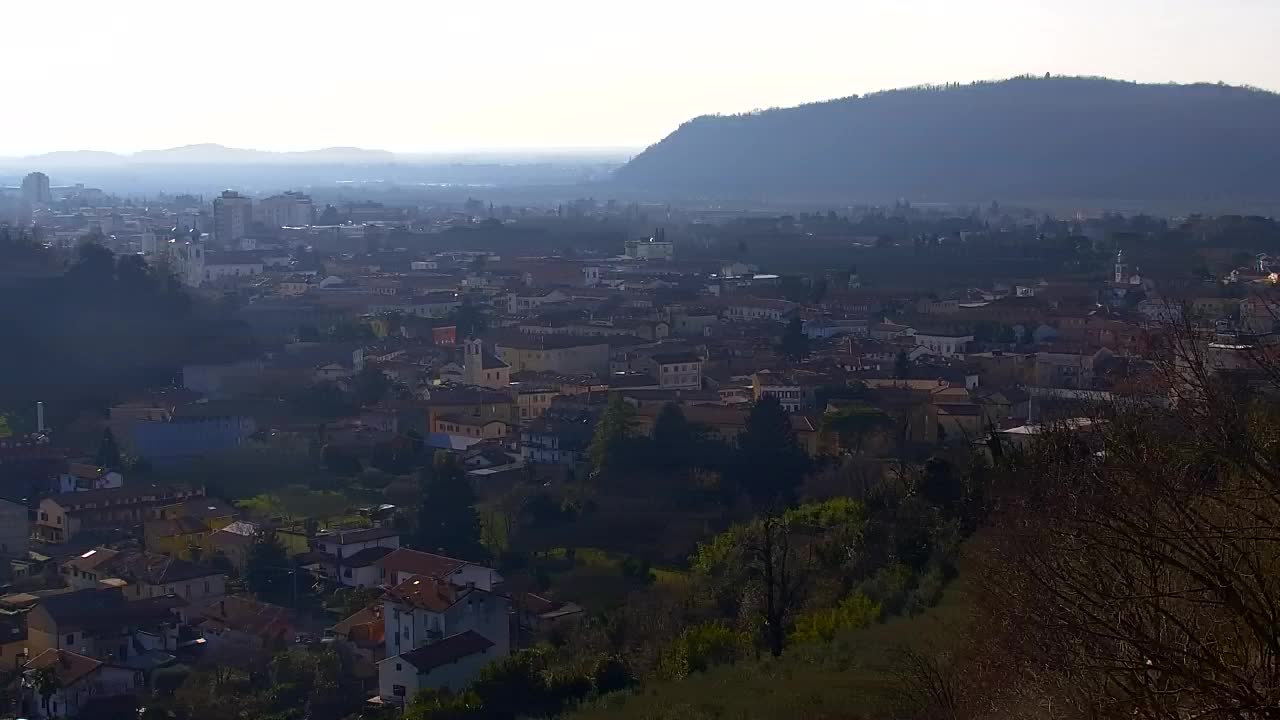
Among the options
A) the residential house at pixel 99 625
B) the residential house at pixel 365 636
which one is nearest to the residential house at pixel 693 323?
the residential house at pixel 365 636

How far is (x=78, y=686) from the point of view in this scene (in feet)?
37.9

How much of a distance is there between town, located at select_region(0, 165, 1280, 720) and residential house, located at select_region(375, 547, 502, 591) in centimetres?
4

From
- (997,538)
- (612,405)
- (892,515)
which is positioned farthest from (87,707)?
(612,405)

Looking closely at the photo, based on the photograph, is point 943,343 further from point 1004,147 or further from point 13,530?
point 1004,147

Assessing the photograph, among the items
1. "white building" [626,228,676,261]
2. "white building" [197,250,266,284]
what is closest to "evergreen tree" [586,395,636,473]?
"white building" [197,250,266,284]

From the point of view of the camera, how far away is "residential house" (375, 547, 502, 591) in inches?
519

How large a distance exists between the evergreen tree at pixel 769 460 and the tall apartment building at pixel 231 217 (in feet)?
125

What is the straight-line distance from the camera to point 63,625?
1236cm

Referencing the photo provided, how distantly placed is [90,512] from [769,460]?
6595 millimetres

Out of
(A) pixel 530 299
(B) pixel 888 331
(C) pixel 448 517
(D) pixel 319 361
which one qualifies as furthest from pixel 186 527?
(A) pixel 530 299

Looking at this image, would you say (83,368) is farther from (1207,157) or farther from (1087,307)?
(1207,157)

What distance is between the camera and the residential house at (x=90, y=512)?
16266 mm

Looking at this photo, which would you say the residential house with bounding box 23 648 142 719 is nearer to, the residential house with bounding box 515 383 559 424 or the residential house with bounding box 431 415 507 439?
the residential house with bounding box 431 415 507 439

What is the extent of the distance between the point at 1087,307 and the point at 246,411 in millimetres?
16410
